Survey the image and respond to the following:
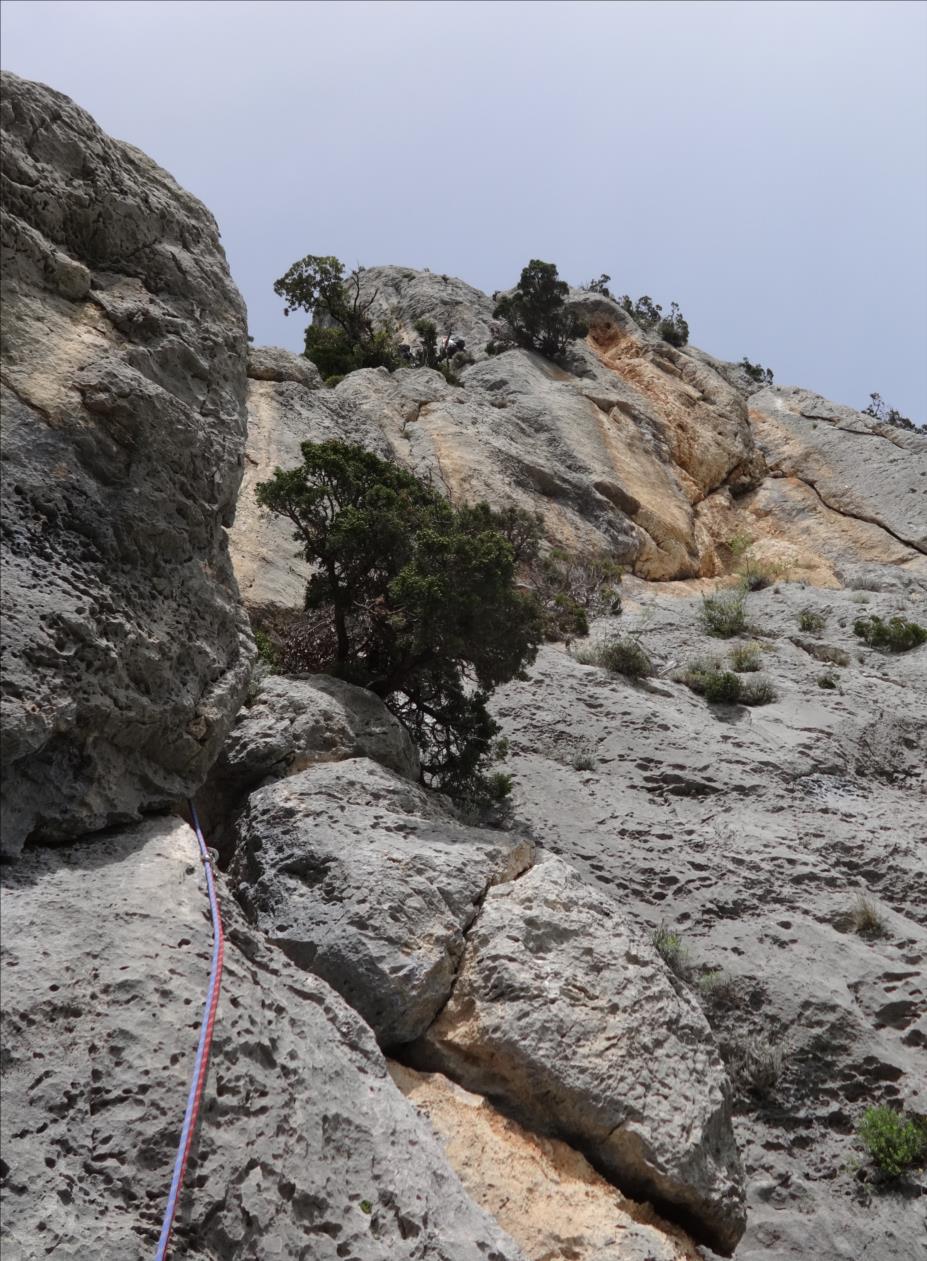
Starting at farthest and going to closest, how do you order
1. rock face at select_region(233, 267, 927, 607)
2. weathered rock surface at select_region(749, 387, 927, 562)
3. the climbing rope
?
weathered rock surface at select_region(749, 387, 927, 562), rock face at select_region(233, 267, 927, 607), the climbing rope

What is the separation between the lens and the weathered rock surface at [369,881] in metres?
7.18

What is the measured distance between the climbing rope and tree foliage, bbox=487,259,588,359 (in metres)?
25.0

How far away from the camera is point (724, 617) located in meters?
18.2

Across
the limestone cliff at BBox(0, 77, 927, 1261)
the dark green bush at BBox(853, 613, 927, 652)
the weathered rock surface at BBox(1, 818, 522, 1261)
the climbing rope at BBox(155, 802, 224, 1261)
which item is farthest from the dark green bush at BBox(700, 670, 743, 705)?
the climbing rope at BBox(155, 802, 224, 1261)

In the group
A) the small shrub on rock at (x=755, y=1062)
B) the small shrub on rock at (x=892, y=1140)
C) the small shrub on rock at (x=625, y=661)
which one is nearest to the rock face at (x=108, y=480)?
the small shrub on rock at (x=755, y=1062)

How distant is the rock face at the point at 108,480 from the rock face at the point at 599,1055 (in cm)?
264

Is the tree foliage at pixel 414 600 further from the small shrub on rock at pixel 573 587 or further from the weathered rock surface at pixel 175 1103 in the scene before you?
the weathered rock surface at pixel 175 1103

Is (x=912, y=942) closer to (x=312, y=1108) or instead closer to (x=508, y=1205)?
(x=508, y=1205)

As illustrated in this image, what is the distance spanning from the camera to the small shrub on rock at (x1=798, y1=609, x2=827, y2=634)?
59.4 ft

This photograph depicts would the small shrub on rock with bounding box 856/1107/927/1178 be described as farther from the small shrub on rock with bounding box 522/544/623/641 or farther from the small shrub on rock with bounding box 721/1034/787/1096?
the small shrub on rock with bounding box 522/544/623/641

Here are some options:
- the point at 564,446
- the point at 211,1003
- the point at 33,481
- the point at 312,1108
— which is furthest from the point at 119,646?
the point at 564,446

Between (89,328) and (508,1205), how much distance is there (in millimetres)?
6617

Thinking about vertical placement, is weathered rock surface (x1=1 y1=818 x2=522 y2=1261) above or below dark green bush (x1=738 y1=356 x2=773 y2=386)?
below

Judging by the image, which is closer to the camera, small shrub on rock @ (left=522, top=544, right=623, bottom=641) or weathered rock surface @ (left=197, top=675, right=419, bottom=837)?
weathered rock surface @ (left=197, top=675, right=419, bottom=837)
